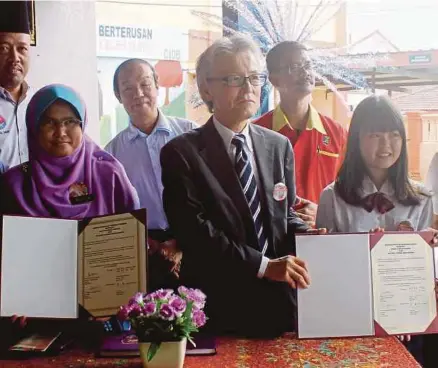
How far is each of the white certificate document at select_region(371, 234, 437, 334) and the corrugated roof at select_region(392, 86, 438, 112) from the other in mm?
540

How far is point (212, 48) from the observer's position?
224cm

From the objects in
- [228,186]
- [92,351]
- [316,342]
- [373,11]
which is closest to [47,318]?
[92,351]

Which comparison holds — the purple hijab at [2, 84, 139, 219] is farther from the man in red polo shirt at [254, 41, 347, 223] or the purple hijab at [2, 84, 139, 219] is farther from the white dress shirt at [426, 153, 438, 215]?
the white dress shirt at [426, 153, 438, 215]

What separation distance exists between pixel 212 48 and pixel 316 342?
1135 mm

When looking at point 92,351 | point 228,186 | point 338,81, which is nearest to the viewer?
point 92,351

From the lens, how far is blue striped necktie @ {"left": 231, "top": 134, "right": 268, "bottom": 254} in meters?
2.21

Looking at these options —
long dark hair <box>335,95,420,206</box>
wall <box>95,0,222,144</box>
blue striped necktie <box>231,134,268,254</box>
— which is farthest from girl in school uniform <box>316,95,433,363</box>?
wall <box>95,0,222,144</box>

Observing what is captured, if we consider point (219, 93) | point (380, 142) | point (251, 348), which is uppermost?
point (219, 93)

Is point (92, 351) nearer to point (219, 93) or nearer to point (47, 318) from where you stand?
point (47, 318)

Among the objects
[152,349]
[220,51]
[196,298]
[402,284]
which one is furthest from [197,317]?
[220,51]

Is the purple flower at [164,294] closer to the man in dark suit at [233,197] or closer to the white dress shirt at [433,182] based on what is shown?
the man in dark suit at [233,197]

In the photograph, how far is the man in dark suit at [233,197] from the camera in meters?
2.17

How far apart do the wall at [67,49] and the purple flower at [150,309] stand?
2.69 ft

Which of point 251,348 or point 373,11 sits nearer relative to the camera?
point 251,348
